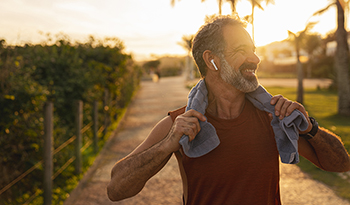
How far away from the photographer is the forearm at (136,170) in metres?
1.73

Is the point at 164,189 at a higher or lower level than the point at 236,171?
lower

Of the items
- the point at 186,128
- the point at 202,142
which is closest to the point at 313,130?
the point at 202,142

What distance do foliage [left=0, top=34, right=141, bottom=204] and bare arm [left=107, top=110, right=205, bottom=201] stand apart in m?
2.58

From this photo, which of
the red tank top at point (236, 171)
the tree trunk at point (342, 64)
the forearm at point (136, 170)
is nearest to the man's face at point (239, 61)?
the red tank top at point (236, 171)

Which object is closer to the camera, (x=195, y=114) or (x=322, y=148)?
(x=195, y=114)

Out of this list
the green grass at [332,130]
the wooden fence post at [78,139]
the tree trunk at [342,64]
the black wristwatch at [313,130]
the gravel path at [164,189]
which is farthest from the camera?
the tree trunk at [342,64]

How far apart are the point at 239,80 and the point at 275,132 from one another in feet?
1.25

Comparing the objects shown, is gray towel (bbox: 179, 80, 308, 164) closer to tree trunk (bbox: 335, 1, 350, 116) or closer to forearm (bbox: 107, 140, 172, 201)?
forearm (bbox: 107, 140, 172, 201)

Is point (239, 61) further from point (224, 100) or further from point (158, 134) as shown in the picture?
point (158, 134)

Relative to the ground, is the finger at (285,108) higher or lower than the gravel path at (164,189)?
higher

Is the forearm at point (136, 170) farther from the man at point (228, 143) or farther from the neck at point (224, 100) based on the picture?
the neck at point (224, 100)

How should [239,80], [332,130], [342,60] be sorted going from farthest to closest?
[342,60], [332,130], [239,80]

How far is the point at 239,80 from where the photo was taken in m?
1.92

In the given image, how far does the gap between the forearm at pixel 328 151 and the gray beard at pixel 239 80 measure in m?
0.49
